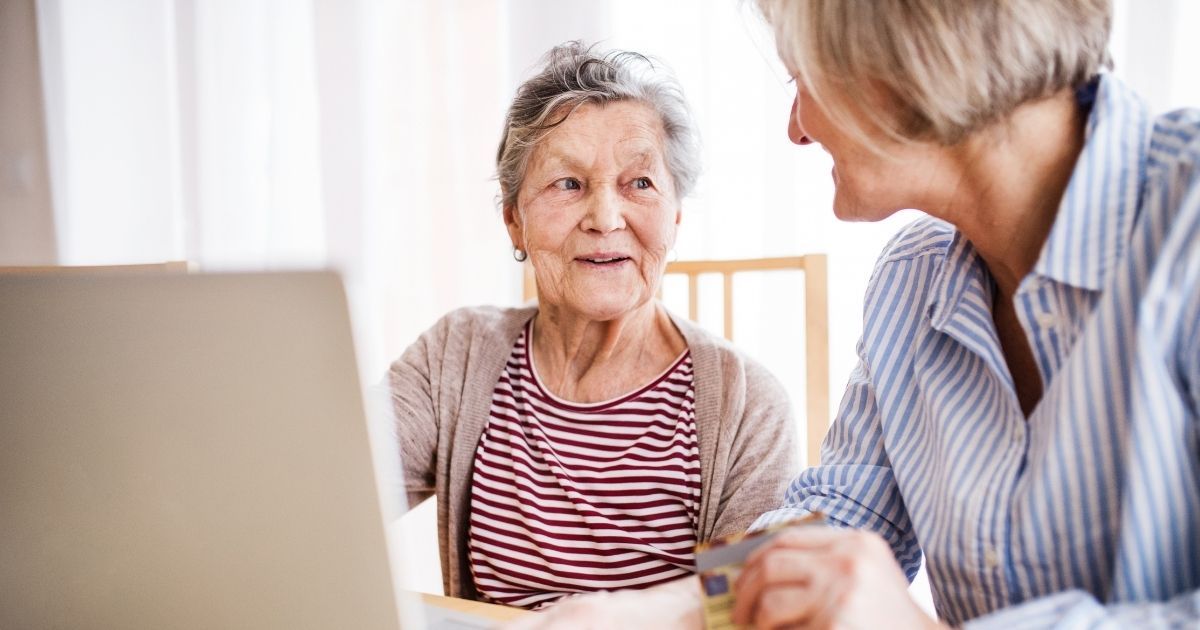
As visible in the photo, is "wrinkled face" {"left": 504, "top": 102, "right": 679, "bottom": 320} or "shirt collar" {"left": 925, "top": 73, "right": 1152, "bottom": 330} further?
"wrinkled face" {"left": 504, "top": 102, "right": 679, "bottom": 320}

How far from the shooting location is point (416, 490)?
133cm

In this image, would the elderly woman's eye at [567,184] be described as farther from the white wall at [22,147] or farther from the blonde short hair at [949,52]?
the white wall at [22,147]

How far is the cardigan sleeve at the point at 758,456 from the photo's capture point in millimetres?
1101

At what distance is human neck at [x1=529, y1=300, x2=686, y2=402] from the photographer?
1.27 metres

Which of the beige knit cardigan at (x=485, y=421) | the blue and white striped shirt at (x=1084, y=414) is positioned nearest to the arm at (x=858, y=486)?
the blue and white striped shirt at (x=1084, y=414)

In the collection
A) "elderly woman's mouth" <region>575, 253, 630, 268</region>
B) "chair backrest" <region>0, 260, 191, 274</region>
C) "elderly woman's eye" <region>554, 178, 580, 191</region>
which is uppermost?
"elderly woman's eye" <region>554, 178, 580, 191</region>

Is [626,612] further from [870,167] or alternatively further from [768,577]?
[870,167]

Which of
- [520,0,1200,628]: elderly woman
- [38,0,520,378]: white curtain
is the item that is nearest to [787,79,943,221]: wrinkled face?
[520,0,1200,628]: elderly woman

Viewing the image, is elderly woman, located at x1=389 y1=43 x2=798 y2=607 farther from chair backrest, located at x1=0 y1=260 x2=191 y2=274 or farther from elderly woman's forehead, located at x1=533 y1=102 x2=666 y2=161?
chair backrest, located at x1=0 y1=260 x2=191 y2=274

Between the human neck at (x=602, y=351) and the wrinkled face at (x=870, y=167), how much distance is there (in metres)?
0.46

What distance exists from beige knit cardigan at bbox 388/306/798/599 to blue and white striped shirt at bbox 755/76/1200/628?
28 centimetres

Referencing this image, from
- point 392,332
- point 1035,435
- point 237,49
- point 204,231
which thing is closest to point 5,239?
point 204,231

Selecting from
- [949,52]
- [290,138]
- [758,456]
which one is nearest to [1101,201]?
[949,52]

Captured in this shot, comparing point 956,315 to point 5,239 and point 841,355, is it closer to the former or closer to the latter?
point 841,355
